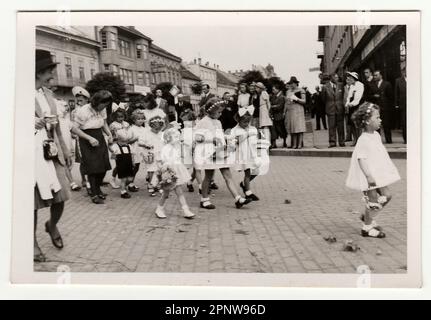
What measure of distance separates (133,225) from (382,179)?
61.3 inches

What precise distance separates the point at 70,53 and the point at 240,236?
150 cm

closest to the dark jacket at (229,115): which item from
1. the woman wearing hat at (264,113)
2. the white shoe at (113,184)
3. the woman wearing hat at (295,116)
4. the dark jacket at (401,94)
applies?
the woman wearing hat at (264,113)

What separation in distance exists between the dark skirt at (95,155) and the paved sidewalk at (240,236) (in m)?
0.35

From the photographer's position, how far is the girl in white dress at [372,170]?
331 centimetres

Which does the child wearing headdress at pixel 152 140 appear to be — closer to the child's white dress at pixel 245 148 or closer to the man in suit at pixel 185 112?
the man in suit at pixel 185 112

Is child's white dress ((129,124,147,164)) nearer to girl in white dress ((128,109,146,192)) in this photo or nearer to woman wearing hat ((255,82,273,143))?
girl in white dress ((128,109,146,192))

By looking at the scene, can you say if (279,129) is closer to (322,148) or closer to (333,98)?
(322,148)

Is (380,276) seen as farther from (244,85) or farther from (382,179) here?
(244,85)

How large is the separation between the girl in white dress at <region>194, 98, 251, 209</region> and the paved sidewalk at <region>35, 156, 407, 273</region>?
14 cm

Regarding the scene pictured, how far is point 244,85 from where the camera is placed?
4086 mm

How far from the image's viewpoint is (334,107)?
14.2 ft

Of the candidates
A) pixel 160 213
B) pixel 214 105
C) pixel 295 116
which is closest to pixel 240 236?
pixel 160 213
